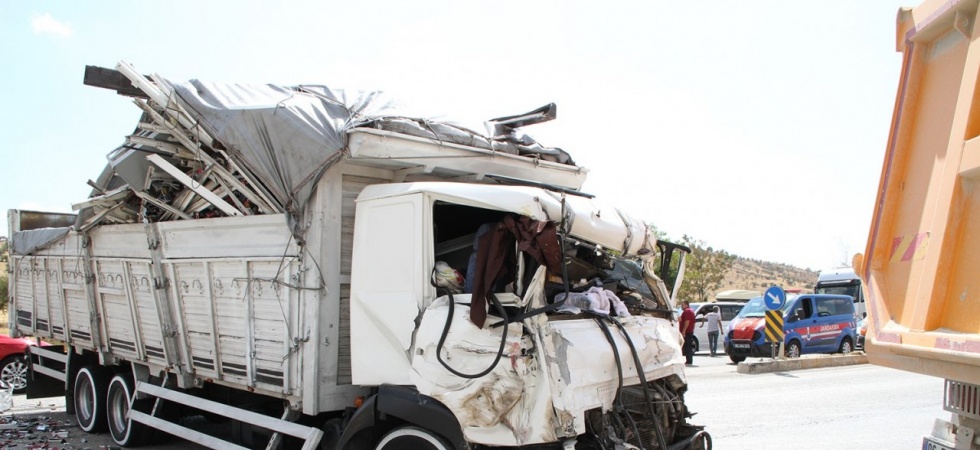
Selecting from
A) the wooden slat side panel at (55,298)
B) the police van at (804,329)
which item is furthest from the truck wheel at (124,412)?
the police van at (804,329)

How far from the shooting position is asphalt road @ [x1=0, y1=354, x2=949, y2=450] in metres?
7.87

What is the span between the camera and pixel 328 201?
5.39 meters

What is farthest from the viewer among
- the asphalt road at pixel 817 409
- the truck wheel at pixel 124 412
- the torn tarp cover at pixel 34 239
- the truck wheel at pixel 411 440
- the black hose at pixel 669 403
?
the torn tarp cover at pixel 34 239

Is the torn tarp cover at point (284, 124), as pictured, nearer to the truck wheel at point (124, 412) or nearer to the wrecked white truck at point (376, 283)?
the wrecked white truck at point (376, 283)

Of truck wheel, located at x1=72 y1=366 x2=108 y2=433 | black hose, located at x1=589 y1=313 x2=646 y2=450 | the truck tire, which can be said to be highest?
black hose, located at x1=589 y1=313 x2=646 y2=450

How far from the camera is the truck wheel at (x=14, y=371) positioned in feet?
40.2

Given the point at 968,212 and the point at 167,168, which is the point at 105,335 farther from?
the point at 968,212

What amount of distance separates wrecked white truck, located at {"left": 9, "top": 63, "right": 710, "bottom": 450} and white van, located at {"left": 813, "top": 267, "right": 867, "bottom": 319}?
861 inches

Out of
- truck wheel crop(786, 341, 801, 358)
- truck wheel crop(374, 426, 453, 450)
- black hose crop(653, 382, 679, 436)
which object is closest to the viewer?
truck wheel crop(374, 426, 453, 450)

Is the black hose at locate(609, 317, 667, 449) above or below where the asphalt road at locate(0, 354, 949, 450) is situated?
above

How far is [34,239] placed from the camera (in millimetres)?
10219

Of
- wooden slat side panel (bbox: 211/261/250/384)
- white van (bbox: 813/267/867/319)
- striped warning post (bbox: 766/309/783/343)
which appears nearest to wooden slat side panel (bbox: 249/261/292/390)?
wooden slat side panel (bbox: 211/261/250/384)

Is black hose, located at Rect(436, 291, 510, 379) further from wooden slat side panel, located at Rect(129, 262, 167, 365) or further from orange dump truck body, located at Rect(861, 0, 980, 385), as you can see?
wooden slat side panel, located at Rect(129, 262, 167, 365)

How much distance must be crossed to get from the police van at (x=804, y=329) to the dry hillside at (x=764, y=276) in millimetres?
43382
